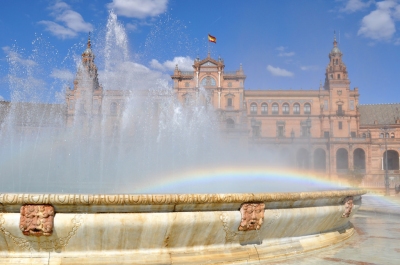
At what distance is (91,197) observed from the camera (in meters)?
4.66

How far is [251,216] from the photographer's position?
17.7 ft

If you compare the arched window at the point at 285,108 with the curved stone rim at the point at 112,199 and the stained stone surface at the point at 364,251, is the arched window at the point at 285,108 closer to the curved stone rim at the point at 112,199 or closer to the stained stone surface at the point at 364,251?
the stained stone surface at the point at 364,251

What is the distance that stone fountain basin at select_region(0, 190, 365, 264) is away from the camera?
475cm

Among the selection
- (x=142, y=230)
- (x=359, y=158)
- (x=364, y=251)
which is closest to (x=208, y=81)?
(x=359, y=158)

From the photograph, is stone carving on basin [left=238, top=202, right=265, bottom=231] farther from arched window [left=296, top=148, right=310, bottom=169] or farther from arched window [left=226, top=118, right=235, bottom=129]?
arched window [left=226, top=118, right=235, bottom=129]

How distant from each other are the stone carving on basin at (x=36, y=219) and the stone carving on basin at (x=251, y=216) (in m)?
2.55

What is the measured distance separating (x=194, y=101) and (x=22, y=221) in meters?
58.1

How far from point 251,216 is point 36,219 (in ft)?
9.41

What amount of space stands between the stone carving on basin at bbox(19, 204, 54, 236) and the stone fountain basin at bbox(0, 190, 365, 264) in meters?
0.07

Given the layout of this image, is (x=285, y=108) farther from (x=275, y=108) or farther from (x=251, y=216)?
(x=251, y=216)

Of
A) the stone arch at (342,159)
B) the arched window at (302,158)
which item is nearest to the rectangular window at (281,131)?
the arched window at (302,158)

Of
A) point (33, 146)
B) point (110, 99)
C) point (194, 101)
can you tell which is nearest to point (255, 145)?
point (194, 101)

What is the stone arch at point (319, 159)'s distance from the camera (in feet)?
192

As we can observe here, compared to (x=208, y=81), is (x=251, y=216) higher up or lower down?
lower down
